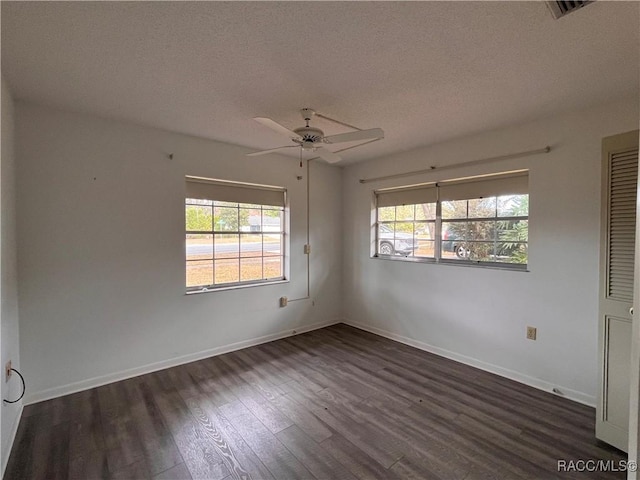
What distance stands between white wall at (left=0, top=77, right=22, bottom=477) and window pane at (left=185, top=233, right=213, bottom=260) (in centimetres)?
134

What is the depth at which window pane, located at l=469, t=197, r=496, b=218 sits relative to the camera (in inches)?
120

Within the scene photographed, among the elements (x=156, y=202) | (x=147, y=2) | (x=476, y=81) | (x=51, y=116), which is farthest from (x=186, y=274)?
(x=476, y=81)

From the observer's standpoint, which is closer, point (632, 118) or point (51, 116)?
point (632, 118)

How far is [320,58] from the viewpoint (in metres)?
1.74

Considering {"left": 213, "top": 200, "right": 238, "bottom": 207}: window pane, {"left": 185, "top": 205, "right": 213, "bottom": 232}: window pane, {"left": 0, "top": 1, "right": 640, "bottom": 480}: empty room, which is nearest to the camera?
{"left": 0, "top": 1, "right": 640, "bottom": 480}: empty room

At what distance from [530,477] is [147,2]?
126 inches

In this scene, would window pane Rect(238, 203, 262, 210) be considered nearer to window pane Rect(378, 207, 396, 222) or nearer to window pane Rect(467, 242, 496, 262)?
window pane Rect(378, 207, 396, 222)

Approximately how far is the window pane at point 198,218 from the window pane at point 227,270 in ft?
1.44

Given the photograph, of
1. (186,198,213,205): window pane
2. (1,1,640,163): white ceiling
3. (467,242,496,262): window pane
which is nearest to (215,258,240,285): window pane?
(186,198,213,205): window pane

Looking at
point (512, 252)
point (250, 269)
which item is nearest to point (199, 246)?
point (250, 269)

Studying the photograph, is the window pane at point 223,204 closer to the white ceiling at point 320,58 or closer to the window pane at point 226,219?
the window pane at point 226,219

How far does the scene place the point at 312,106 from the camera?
93.5 inches

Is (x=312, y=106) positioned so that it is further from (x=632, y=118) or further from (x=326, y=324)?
(x=326, y=324)

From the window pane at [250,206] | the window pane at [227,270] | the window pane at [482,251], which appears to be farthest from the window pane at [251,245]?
the window pane at [482,251]
